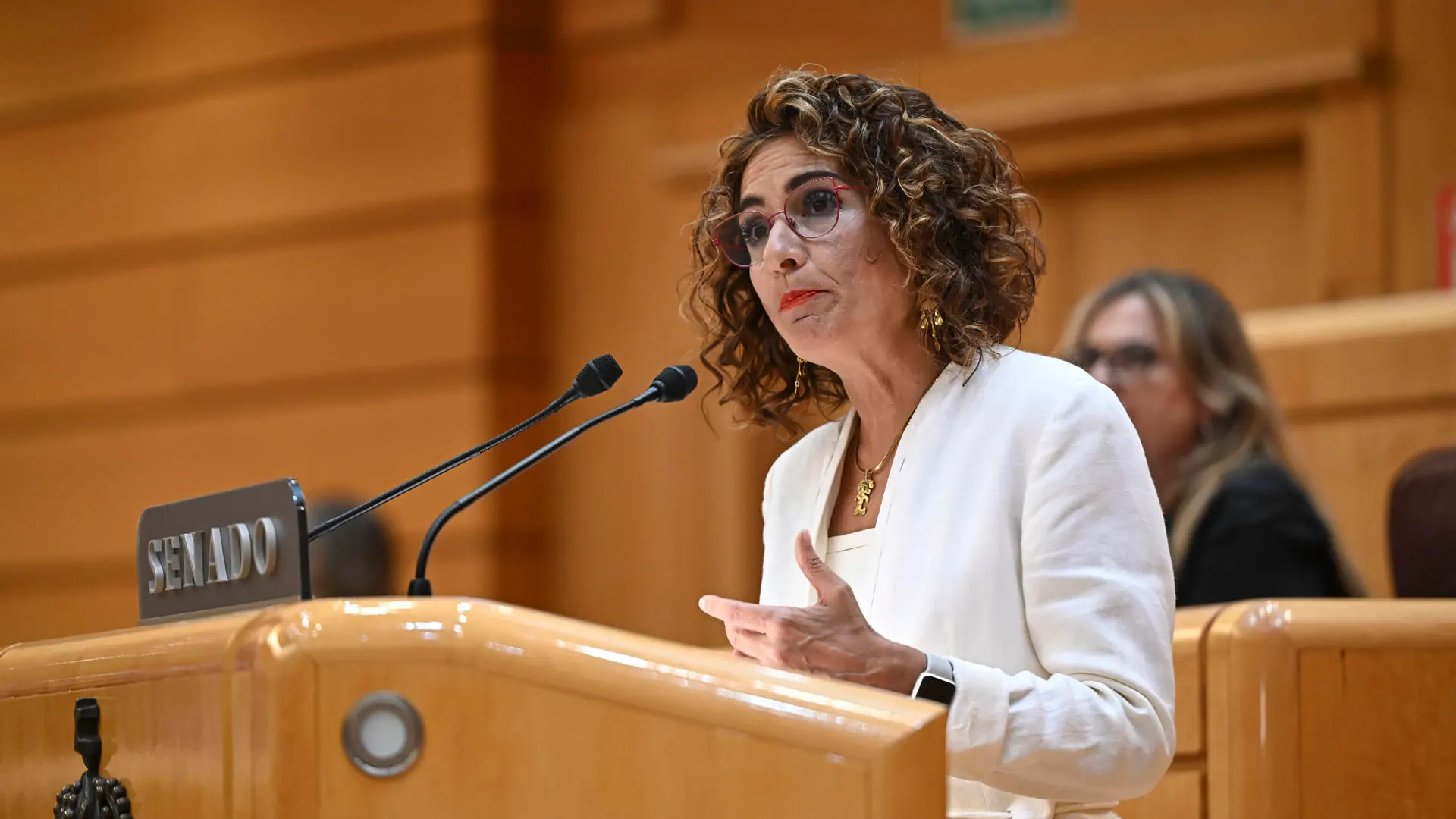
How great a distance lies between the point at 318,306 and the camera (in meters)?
5.30

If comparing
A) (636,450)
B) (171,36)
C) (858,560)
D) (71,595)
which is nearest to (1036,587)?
(858,560)

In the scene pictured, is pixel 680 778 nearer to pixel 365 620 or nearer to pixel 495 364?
pixel 365 620

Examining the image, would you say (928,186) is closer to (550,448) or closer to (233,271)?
(550,448)

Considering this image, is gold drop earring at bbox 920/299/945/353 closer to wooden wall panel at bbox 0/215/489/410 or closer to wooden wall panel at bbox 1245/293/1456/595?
wooden wall panel at bbox 1245/293/1456/595

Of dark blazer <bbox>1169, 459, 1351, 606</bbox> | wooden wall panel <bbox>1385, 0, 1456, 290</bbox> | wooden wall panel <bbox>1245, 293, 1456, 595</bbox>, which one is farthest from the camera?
wooden wall panel <bbox>1385, 0, 1456, 290</bbox>

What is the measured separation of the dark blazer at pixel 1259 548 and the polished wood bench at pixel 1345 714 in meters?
0.77

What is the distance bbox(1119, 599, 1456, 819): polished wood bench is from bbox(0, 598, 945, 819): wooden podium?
844mm

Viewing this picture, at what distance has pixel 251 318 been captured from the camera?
539 cm

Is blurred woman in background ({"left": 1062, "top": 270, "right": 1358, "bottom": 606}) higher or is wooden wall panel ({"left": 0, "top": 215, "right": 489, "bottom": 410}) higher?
wooden wall panel ({"left": 0, "top": 215, "right": 489, "bottom": 410})

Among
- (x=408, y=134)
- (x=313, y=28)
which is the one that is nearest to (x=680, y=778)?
(x=408, y=134)

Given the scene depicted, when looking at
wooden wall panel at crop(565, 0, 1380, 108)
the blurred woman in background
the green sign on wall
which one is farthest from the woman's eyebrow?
the green sign on wall

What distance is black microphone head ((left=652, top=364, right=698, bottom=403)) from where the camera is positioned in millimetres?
1881

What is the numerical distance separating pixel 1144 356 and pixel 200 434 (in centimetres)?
346

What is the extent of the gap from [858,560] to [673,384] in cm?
31
